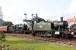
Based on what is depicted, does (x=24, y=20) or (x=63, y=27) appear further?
(x=24, y=20)

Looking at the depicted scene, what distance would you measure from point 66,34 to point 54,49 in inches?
813

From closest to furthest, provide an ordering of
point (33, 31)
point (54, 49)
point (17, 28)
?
1. point (54, 49)
2. point (33, 31)
3. point (17, 28)

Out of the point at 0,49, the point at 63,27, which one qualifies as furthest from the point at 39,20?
the point at 0,49

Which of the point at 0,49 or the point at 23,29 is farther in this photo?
the point at 23,29

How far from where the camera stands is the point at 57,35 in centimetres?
4734

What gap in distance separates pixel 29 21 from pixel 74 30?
32.5 feet

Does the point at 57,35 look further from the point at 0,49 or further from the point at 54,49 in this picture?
the point at 0,49

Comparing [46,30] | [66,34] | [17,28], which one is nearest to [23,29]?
[17,28]

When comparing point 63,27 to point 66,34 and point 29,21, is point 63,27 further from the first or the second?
point 29,21

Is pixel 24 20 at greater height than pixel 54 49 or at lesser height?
greater

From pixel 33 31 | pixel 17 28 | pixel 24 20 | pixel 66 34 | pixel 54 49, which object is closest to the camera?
pixel 54 49

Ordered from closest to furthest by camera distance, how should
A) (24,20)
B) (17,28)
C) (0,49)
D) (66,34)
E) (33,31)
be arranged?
(0,49), (66,34), (33,31), (24,20), (17,28)

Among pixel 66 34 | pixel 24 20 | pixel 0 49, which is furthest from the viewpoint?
pixel 24 20

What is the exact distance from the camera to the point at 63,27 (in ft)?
161
